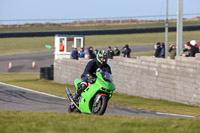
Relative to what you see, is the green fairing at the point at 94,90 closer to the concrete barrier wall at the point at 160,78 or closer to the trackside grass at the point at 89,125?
the trackside grass at the point at 89,125

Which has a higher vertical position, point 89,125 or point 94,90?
point 94,90

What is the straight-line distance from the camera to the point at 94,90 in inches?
431

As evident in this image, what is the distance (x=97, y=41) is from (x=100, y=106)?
53.4 metres

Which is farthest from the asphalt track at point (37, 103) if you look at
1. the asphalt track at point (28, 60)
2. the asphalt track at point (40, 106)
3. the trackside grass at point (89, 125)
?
the asphalt track at point (28, 60)

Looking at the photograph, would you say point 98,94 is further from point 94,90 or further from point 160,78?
point 160,78

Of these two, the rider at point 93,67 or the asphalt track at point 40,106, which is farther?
the asphalt track at point 40,106

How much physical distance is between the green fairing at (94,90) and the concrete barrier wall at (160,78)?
715 centimetres

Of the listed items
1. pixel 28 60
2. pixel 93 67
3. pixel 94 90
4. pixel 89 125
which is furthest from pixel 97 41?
pixel 89 125

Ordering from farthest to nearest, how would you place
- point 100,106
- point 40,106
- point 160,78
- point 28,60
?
point 28,60 < point 160,78 < point 40,106 < point 100,106

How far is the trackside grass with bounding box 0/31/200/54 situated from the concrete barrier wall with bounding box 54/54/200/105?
1458 inches

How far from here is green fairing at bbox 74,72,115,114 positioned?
35.4 feet

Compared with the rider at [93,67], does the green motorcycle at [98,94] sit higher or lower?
lower

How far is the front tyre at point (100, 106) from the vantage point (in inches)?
423

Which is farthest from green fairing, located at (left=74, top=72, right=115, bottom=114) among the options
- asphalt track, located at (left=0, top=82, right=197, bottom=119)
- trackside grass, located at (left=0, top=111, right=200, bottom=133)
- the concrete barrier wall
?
the concrete barrier wall
